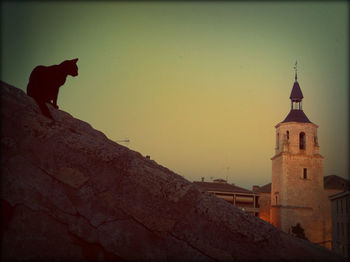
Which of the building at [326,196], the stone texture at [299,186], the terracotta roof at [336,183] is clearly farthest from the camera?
the terracotta roof at [336,183]

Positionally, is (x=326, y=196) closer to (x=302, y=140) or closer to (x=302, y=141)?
(x=302, y=141)

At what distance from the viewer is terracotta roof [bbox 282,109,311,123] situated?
50.2 meters

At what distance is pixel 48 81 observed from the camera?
583 cm

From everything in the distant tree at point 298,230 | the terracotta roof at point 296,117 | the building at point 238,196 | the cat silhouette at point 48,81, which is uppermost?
the terracotta roof at point 296,117

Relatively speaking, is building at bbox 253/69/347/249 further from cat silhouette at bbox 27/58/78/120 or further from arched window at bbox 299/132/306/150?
cat silhouette at bbox 27/58/78/120

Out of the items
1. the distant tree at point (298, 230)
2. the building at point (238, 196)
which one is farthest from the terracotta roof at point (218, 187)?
the distant tree at point (298, 230)

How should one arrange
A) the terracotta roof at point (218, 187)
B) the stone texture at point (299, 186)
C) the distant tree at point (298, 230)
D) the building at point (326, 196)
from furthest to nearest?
1. the terracotta roof at point (218, 187)
2. the building at point (326, 196)
3. the stone texture at point (299, 186)
4. the distant tree at point (298, 230)

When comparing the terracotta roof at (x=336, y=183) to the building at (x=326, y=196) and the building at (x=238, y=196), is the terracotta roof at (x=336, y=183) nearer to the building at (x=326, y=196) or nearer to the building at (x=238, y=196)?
the building at (x=326, y=196)

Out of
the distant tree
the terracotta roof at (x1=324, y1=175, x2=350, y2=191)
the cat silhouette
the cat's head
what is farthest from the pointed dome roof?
the cat silhouette

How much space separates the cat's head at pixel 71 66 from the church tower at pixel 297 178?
43.9m

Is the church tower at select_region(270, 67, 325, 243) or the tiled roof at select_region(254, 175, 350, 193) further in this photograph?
the tiled roof at select_region(254, 175, 350, 193)

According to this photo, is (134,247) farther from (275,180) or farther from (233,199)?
(275,180)

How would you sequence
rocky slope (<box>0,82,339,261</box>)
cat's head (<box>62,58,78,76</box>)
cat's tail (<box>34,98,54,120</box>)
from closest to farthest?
1. rocky slope (<box>0,82,339,261</box>)
2. cat's tail (<box>34,98,54,120</box>)
3. cat's head (<box>62,58,78,76</box>)

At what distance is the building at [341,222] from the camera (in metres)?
31.9
